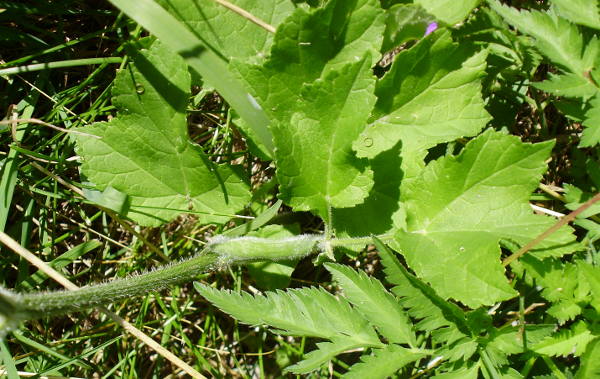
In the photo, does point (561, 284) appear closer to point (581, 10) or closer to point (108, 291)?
point (581, 10)

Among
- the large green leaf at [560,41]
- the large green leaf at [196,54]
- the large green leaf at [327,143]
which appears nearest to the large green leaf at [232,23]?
the large green leaf at [196,54]

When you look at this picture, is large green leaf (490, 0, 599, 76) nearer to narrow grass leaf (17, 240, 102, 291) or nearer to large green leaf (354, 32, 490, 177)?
large green leaf (354, 32, 490, 177)

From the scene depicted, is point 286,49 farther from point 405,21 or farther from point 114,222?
point 114,222

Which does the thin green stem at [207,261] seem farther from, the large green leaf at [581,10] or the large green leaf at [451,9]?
the large green leaf at [581,10]

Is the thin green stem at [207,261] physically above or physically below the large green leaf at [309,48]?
below

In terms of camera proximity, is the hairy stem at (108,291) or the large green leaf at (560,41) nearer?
the hairy stem at (108,291)

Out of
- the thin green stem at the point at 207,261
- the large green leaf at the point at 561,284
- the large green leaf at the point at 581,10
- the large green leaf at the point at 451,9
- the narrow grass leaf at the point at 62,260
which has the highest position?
the large green leaf at the point at 451,9

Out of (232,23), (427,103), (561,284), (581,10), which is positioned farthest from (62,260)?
(581,10)
